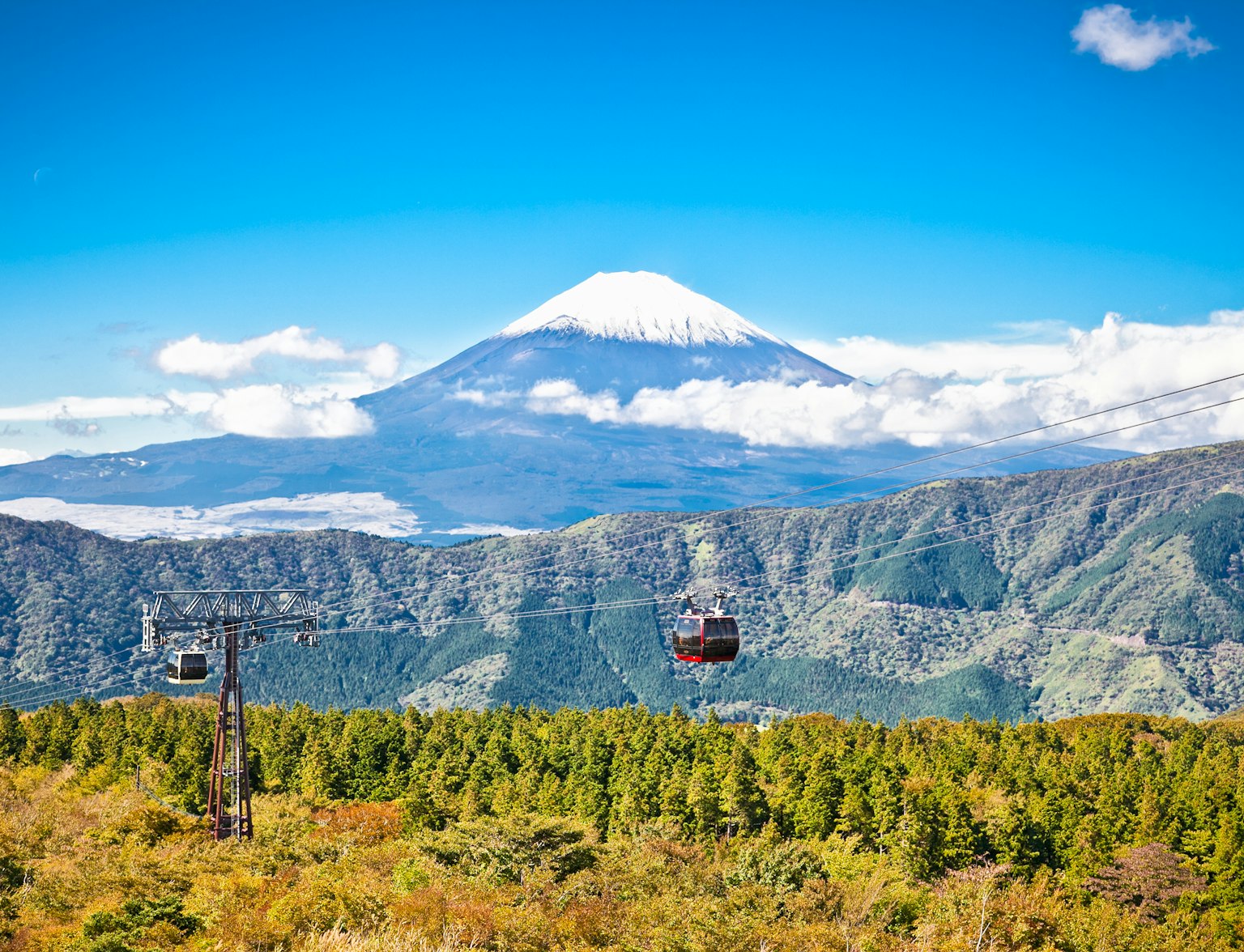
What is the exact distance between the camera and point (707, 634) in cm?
6191

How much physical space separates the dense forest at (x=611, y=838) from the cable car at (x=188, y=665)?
899 centimetres

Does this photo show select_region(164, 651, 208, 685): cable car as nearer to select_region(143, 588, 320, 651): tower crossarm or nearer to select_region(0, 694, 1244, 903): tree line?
select_region(143, 588, 320, 651): tower crossarm

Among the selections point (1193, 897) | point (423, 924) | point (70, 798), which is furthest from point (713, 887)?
point (70, 798)

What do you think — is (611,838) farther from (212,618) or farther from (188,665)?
(188,665)

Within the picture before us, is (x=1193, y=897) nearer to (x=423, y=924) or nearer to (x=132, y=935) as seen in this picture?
(x=423, y=924)

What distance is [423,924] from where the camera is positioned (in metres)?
49.0

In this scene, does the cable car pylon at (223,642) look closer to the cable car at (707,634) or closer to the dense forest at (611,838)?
the dense forest at (611,838)

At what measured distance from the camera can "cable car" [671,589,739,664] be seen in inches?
2436

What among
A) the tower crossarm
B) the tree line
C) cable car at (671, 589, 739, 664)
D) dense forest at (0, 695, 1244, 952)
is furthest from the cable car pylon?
cable car at (671, 589, 739, 664)

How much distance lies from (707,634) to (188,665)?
27498mm

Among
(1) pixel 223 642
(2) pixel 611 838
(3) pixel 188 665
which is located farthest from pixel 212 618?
(2) pixel 611 838

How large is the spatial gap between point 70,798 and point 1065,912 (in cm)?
7583

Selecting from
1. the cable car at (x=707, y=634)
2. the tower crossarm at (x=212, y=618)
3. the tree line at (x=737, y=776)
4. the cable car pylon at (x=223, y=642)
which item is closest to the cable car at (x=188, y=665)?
the cable car pylon at (x=223, y=642)

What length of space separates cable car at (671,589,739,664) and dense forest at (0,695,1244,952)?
11684 mm
